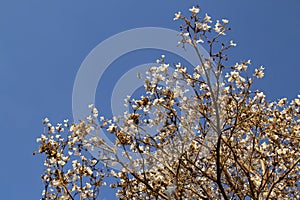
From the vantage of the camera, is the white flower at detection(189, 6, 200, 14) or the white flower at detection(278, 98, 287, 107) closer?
the white flower at detection(189, 6, 200, 14)

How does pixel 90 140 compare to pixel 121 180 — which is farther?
pixel 121 180

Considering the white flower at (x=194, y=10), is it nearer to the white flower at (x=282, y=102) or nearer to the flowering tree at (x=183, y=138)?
the flowering tree at (x=183, y=138)

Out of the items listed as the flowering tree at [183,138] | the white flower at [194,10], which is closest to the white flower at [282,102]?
the flowering tree at [183,138]

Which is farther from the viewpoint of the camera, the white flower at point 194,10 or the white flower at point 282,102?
the white flower at point 282,102

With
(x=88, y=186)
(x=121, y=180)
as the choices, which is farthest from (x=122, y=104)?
(x=88, y=186)

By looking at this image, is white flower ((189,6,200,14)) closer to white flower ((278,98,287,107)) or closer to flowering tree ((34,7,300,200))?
flowering tree ((34,7,300,200))

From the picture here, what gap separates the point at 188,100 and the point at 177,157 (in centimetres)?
101

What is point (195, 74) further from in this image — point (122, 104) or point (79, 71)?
point (79, 71)

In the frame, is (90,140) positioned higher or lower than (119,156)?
higher

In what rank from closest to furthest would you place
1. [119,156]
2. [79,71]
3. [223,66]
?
1. [79,71]
2. [223,66]
3. [119,156]

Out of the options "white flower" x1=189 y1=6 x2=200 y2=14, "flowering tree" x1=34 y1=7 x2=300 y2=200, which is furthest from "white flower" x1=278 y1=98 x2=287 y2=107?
"white flower" x1=189 y1=6 x2=200 y2=14

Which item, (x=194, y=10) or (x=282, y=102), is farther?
(x=282, y=102)

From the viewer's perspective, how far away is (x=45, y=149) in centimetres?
503

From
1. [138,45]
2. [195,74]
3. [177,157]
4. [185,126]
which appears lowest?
[177,157]
